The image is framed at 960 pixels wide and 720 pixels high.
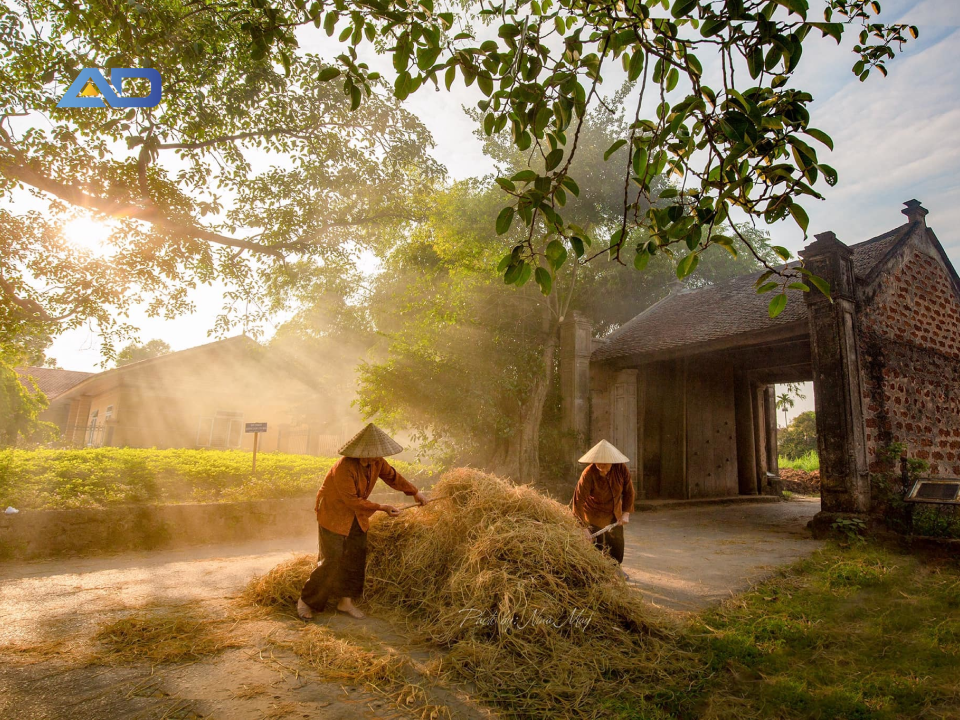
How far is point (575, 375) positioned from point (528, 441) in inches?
79.1

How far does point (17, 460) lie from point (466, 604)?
30.3 ft

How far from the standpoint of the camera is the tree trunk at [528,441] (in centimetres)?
1277

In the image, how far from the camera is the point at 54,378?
33.4 m

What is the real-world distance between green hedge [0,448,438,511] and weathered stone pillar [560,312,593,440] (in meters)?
6.09

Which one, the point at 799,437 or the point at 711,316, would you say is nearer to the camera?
the point at 711,316

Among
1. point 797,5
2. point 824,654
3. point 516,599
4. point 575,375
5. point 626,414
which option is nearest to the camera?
point 797,5

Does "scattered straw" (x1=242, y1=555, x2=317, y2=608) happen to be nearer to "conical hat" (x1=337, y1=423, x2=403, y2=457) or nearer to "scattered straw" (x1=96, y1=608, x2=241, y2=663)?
"scattered straw" (x1=96, y1=608, x2=241, y2=663)

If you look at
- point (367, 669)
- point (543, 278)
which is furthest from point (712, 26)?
point (367, 669)

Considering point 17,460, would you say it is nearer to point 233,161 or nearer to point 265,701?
point 233,161

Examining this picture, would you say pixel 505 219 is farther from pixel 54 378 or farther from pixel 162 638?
pixel 54 378

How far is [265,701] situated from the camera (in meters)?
3.01

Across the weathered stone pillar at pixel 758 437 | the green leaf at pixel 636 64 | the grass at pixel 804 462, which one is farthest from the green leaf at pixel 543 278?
the grass at pixel 804 462

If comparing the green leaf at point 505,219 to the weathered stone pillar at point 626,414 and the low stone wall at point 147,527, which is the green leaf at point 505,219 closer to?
the low stone wall at point 147,527

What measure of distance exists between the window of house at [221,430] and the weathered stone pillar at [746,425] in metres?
19.5
